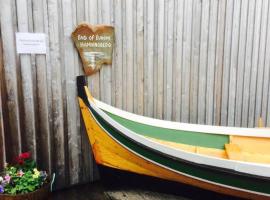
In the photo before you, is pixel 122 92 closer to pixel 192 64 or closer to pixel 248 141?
pixel 192 64

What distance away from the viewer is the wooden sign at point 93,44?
3.28m

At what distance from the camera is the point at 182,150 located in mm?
2889

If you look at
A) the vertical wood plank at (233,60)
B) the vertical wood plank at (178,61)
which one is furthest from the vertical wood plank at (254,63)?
the vertical wood plank at (178,61)

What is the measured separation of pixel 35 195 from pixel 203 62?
9.46 feet

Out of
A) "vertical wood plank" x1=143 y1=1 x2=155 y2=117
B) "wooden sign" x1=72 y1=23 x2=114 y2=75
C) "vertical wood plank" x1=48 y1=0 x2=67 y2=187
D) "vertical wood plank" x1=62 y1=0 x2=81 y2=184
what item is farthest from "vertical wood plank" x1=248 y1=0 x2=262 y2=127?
"vertical wood plank" x1=48 y1=0 x2=67 y2=187

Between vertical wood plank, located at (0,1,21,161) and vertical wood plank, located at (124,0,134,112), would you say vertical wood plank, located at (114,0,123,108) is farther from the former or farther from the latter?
vertical wood plank, located at (0,1,21,161)

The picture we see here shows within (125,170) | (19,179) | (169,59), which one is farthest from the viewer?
(169,59)

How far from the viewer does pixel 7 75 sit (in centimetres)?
298

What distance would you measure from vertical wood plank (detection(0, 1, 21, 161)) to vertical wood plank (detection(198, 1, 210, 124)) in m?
2.55

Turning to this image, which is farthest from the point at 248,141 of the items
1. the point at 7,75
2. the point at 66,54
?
the point at 7,75

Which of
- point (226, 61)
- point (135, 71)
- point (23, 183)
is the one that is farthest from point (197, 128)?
point (23, 183)

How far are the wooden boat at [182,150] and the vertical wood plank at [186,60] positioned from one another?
0.81 m

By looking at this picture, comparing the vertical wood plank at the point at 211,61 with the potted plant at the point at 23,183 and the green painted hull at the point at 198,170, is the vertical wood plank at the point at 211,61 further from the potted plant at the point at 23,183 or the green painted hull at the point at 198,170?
the potted plant at the point at 23,183

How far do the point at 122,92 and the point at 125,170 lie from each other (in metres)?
1.01
